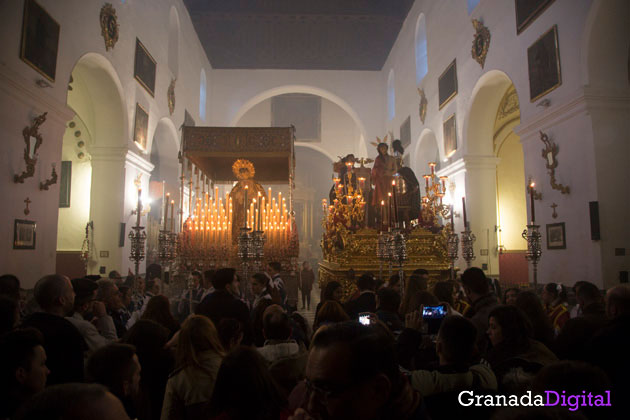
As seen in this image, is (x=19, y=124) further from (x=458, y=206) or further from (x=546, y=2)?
(x=458, y=206)

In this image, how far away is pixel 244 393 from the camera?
188 centimetres

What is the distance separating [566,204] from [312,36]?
16.0m

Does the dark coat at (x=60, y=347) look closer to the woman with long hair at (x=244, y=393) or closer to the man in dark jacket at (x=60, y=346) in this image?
the man in dark jacket at (x=60, y=346)

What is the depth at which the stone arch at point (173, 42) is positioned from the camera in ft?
56.2

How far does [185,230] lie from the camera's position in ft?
32.7

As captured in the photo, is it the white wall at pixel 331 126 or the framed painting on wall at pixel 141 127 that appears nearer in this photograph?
the framed painting on wall at pixel 141 127

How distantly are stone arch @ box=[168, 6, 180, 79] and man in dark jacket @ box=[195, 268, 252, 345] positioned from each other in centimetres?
1481

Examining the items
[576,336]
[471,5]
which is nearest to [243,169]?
[471,5]

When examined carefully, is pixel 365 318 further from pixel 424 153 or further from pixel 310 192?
pixel 310 192

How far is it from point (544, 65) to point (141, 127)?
11.0 meters

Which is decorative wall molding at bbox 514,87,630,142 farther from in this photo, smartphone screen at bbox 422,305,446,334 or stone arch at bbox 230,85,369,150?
stone arch at bbox 230,85,369,150

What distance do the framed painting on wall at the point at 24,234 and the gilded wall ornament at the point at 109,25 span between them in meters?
5.37

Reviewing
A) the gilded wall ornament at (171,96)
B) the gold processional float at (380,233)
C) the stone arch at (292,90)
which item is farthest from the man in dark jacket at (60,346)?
the stone arch at (292,90)

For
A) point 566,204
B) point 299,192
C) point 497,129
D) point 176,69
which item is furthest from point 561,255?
point 299,192
